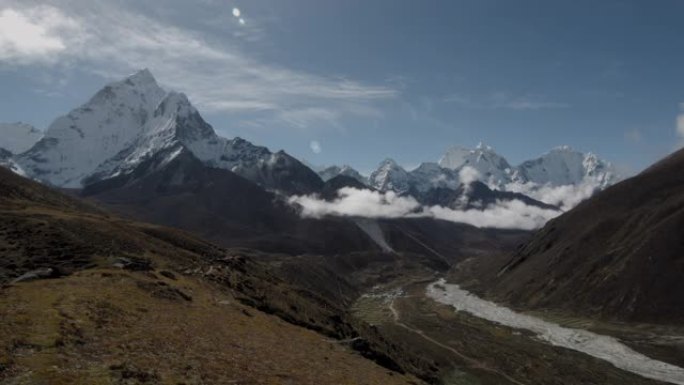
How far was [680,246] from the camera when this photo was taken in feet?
655

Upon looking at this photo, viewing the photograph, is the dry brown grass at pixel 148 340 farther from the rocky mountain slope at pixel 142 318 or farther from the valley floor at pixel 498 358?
the valley floor at pixel 498 358

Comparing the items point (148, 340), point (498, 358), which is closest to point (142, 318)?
point (148, 340)

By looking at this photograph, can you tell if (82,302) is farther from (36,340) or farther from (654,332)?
(654,332)

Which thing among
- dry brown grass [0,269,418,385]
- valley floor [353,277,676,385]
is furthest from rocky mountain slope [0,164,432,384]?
valley floor [353,277,676,385]

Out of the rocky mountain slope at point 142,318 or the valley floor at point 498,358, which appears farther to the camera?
the valley floor at point 498,358

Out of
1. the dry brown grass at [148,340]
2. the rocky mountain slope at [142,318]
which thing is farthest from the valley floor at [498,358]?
the dry brown grass at [148,340]

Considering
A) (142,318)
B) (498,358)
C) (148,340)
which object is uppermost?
(142,318)

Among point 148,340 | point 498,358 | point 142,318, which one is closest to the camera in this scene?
point 148,340

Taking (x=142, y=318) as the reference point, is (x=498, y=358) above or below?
below

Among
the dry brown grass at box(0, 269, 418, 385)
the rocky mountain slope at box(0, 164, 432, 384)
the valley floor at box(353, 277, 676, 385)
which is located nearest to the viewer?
the dry brown grass at box(0, 269, 418, 385)

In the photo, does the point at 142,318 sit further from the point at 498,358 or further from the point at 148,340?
the point at 498,358

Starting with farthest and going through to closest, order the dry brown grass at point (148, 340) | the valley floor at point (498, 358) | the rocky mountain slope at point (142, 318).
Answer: the valley floor at point (498, 358) < the rocky mountain slope at point (142, 318) < the dry brown grass at point (148, 340)

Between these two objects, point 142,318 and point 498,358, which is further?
point 498,358

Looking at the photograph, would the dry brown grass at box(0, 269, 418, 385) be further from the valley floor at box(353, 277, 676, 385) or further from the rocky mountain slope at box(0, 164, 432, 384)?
the valley floor at box(353, 277, 676, 385)
